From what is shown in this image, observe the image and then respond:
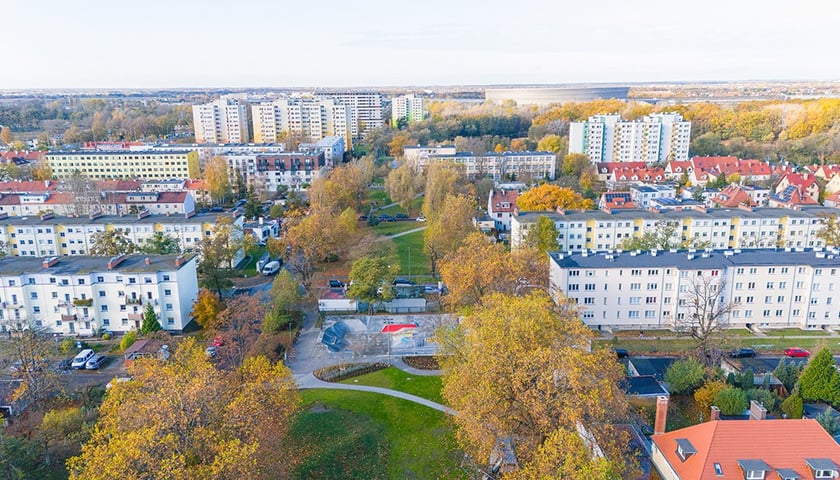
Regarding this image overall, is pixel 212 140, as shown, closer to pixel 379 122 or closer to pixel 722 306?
pixel 379 122

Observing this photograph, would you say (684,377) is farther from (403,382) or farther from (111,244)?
(111,244)

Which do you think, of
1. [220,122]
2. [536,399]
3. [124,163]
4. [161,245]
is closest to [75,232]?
[161,245]

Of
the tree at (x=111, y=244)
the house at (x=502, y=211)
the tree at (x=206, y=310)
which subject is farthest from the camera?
the house at (x=502, y=211)

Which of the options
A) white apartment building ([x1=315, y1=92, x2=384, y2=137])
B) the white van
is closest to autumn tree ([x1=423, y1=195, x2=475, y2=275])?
the white van

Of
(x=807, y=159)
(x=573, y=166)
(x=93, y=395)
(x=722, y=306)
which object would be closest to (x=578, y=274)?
(x=722, y=306)

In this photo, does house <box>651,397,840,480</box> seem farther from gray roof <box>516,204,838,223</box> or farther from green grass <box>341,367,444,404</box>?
gray roof <box>516,204,838,223</box>

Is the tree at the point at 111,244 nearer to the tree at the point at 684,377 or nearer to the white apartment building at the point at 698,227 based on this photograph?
the white apartment building at the point at 698,227

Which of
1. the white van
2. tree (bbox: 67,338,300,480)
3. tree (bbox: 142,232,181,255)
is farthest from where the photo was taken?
the white van

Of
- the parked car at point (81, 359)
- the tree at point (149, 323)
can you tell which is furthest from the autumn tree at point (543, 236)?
the parked car at point (81, 359)
